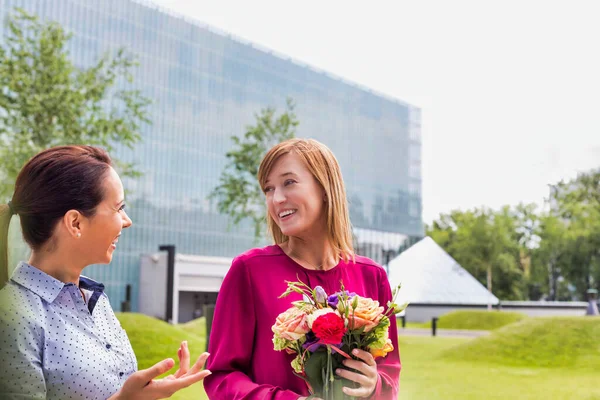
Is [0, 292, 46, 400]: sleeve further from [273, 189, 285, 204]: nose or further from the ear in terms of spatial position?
[273, 189, 285, 204]: nose

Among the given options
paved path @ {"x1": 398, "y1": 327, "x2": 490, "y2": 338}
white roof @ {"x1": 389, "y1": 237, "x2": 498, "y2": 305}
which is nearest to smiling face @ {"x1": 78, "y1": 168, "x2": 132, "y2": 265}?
paved path @ {"x1": 398, "y1": 327, "x2": 490, "y2": 338}

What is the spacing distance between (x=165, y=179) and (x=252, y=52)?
9.76 meters

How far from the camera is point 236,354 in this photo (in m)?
1.39

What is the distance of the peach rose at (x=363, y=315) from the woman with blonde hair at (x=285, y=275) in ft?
0.27

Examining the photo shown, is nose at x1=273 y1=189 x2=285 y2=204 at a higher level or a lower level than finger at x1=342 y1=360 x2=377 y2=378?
higher

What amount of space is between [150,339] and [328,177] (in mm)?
9590

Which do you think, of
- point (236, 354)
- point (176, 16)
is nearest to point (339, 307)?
point (236, 354)

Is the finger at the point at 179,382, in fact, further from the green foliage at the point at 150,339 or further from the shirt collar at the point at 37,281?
the green foliage at the point at 150,339

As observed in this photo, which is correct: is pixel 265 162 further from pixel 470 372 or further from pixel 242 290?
pixel 470 372

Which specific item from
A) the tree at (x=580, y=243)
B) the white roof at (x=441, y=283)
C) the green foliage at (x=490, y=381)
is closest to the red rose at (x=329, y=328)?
the green foliage at (x=490, y=381)

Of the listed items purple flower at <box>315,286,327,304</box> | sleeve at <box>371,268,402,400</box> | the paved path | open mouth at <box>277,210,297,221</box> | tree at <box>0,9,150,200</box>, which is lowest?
the paved path

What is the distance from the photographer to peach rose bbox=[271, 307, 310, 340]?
124cm

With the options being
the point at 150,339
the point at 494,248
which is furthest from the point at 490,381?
the point at 494,248

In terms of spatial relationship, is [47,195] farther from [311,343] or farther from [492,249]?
[492,249]
